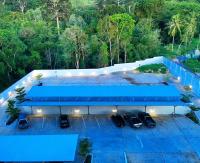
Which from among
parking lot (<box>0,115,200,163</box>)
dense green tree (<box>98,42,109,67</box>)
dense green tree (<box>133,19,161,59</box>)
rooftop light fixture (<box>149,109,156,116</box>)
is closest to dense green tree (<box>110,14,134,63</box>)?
dense green tree (<box>98,42,109,67</box>)

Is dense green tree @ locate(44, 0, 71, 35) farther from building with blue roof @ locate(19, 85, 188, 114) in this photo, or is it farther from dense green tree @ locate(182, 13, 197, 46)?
building with blue roof @ locate(19, 85, 188, 114)

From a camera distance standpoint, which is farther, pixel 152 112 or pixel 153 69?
pixel 153 69

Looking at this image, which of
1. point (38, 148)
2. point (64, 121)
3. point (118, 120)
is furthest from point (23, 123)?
point (118, 120)

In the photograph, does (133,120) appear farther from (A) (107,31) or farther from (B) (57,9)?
(B) (57,9)

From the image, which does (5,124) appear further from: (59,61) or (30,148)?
(59,61)

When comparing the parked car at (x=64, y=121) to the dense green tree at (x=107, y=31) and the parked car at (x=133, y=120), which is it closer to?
the parked car at (x=133, y=120)
